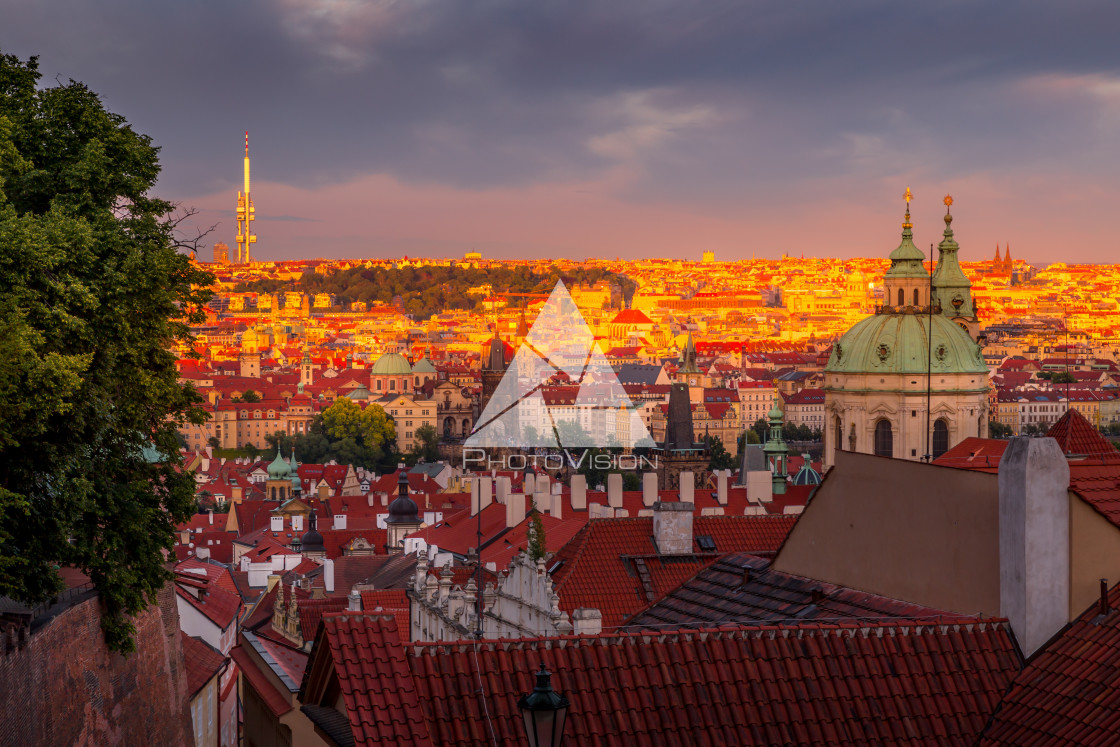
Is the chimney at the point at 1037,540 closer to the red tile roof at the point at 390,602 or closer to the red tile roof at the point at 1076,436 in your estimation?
the red tile roof at the point at 1076,436

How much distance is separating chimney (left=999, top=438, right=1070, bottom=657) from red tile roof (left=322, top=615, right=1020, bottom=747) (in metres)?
0.16

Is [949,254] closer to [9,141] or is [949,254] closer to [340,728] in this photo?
[9,141]

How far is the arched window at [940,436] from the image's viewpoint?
144ft

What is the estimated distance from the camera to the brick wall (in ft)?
38.9

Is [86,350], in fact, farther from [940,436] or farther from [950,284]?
[950,284]

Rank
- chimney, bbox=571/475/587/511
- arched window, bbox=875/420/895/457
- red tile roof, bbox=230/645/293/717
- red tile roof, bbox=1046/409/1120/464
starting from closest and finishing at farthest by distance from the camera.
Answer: red tile roof, bbox=230/645/293/717
red tile roof, bbox=1046/409/1120/464
chimney, bbox=571/475/587/511
arched window, bbox=875/420/895/457

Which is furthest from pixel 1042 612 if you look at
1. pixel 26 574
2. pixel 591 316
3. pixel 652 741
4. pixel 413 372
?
pixel 591 316

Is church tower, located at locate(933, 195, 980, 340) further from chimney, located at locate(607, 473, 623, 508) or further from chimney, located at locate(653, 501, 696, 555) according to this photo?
chimney, located at locate(653, 501, 696, 555)

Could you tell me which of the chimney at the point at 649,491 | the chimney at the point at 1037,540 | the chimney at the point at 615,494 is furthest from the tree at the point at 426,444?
the chimney at the point at 1037,540

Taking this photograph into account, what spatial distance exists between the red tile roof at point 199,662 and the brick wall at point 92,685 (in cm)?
170

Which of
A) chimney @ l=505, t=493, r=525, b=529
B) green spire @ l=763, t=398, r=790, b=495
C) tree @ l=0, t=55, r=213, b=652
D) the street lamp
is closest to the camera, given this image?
the street lamp

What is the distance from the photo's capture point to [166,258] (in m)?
15.2

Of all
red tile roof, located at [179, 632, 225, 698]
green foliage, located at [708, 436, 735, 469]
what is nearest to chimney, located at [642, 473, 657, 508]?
red tile roof, located at [179, 632, 225, 698]

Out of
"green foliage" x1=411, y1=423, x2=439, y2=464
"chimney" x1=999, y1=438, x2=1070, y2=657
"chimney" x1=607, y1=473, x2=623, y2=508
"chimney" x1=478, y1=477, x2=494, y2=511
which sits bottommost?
"green foliage" x1=411, y1=423, x2=439, y2=464
